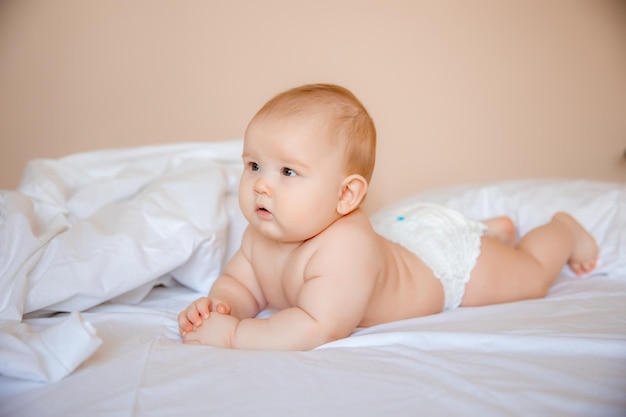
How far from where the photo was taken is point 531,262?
131 cm

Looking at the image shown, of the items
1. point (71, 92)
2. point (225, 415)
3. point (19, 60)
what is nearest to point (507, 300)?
point (225, 415)

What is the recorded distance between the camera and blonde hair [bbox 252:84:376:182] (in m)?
0.95

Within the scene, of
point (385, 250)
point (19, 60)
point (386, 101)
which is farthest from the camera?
point (386, 101)

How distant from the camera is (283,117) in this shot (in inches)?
36.9

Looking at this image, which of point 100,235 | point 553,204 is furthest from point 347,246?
point 553,204

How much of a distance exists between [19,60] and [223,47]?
70 centimetres

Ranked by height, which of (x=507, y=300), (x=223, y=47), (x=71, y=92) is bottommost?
(x=507, y=300)

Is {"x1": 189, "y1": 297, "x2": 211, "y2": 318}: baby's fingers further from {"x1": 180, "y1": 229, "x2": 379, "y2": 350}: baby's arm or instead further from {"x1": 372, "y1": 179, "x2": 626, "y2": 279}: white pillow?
{"x1": 372, "y1": 179, "x2": 626, "y2": 279}: white pillow

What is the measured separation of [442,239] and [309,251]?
1.25 feet

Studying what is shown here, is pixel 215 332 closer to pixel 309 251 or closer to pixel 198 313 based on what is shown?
pixel 198 313

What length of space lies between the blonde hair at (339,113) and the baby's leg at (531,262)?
43cm

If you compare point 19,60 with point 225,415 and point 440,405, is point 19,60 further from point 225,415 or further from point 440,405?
point 440,405

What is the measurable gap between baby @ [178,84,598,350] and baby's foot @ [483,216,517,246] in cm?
37

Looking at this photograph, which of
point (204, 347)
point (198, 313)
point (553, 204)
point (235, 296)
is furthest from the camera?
point (553, 204)
